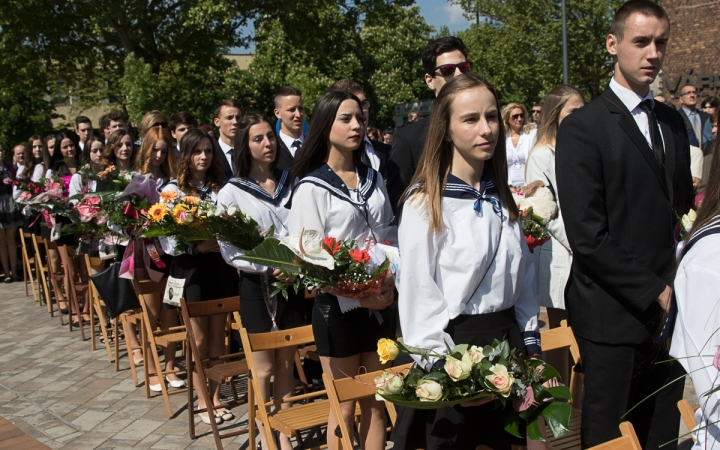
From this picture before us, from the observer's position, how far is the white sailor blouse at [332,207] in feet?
11.9

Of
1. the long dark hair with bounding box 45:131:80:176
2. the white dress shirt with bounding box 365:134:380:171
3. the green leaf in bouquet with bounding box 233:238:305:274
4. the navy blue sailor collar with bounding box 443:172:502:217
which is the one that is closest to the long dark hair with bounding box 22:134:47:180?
the long dark hair with bounding box 45:131:80:176

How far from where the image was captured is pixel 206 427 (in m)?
5.16

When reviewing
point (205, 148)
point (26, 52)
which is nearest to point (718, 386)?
point (205, 148)

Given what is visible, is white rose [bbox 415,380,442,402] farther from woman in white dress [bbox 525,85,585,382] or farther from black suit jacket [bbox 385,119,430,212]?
woman in white dress [bbox 525,85,585,382]

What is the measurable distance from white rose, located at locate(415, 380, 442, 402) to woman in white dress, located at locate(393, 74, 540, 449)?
0.26 m

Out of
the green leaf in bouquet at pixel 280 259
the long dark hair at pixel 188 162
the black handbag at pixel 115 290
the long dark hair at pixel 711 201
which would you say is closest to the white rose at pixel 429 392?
the long dark hair at pixel 711 201

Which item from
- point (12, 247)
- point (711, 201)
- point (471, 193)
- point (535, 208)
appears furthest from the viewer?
point (12, 247)

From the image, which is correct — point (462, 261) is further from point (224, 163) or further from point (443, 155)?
point (224, 163)

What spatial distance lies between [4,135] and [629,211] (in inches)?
850

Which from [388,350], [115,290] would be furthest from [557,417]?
[115,290]

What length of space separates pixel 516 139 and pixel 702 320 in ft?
24.7

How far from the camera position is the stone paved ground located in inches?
196

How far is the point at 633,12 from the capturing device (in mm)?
3057

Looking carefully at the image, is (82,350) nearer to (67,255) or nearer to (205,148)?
(67,255)
